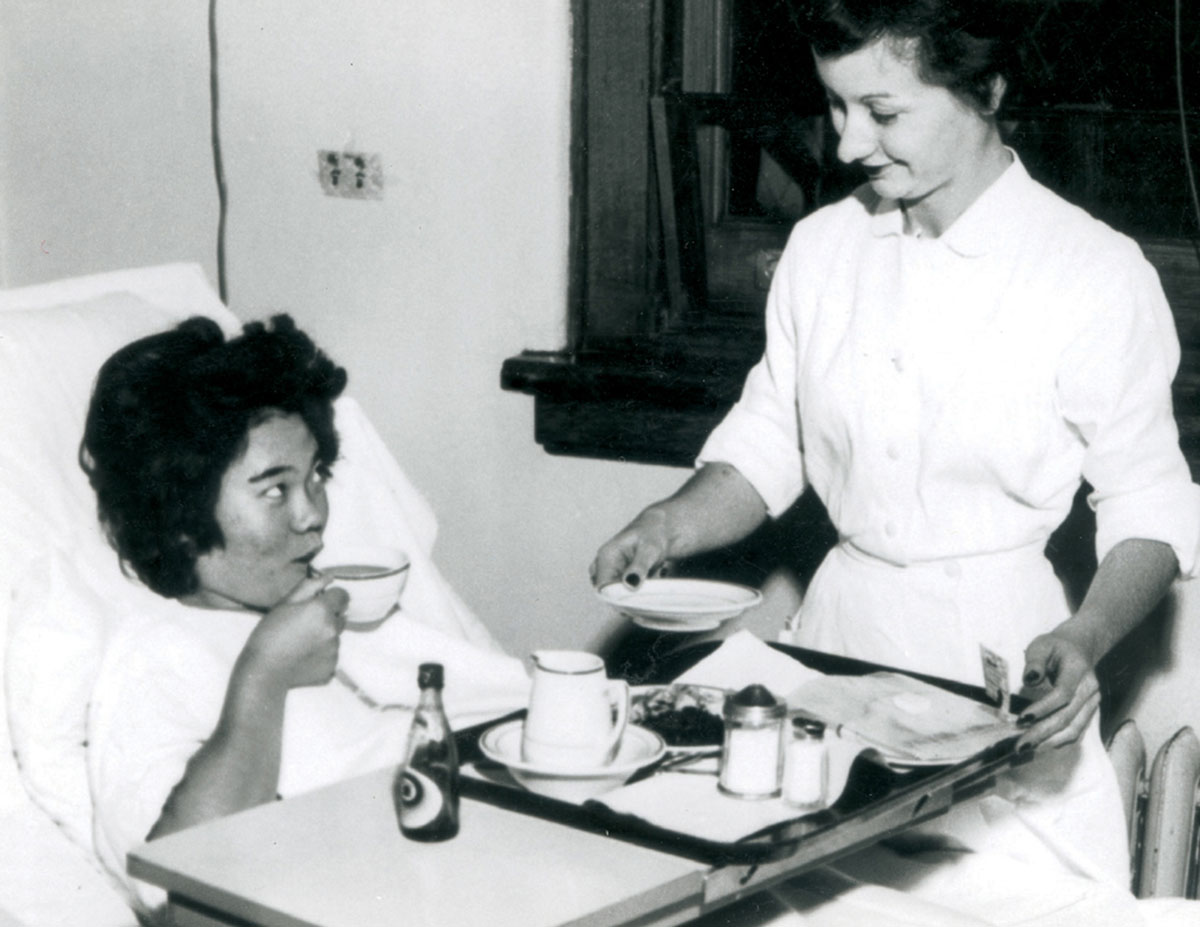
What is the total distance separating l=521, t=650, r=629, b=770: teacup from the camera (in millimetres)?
1563

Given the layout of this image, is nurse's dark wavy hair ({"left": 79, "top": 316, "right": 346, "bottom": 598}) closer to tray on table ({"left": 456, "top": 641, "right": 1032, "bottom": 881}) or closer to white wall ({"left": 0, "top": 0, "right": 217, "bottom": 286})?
tray on table ({"left": 456, "top": 641, "right": 1032, "bottom": 881})

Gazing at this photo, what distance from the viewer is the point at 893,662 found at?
2.26 m

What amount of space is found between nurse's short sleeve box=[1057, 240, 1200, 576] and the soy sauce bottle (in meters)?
0.99

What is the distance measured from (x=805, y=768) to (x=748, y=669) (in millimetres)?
384

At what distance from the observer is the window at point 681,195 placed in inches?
116

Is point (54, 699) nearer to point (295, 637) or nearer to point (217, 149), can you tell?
point (295, 637)

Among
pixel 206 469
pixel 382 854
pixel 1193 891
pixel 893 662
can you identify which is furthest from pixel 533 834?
pixel 1193 891

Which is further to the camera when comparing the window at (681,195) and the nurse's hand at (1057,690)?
the window at (681,195)

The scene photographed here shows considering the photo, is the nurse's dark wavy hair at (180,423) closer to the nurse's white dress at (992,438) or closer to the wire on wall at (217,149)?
the nurse's white dress at (992,438)

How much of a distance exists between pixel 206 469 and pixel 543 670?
0.63 meters

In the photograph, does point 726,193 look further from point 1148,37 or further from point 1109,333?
point 1109,333

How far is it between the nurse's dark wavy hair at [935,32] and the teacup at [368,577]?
84 cm

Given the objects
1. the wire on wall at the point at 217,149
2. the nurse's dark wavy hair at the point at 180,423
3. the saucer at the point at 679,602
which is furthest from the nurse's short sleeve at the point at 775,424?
the wire on wall at the point at 217,149

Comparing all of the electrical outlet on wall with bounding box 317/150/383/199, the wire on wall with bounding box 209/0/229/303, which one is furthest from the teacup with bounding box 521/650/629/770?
the wire on wall with bounding box 209/0/229/303
